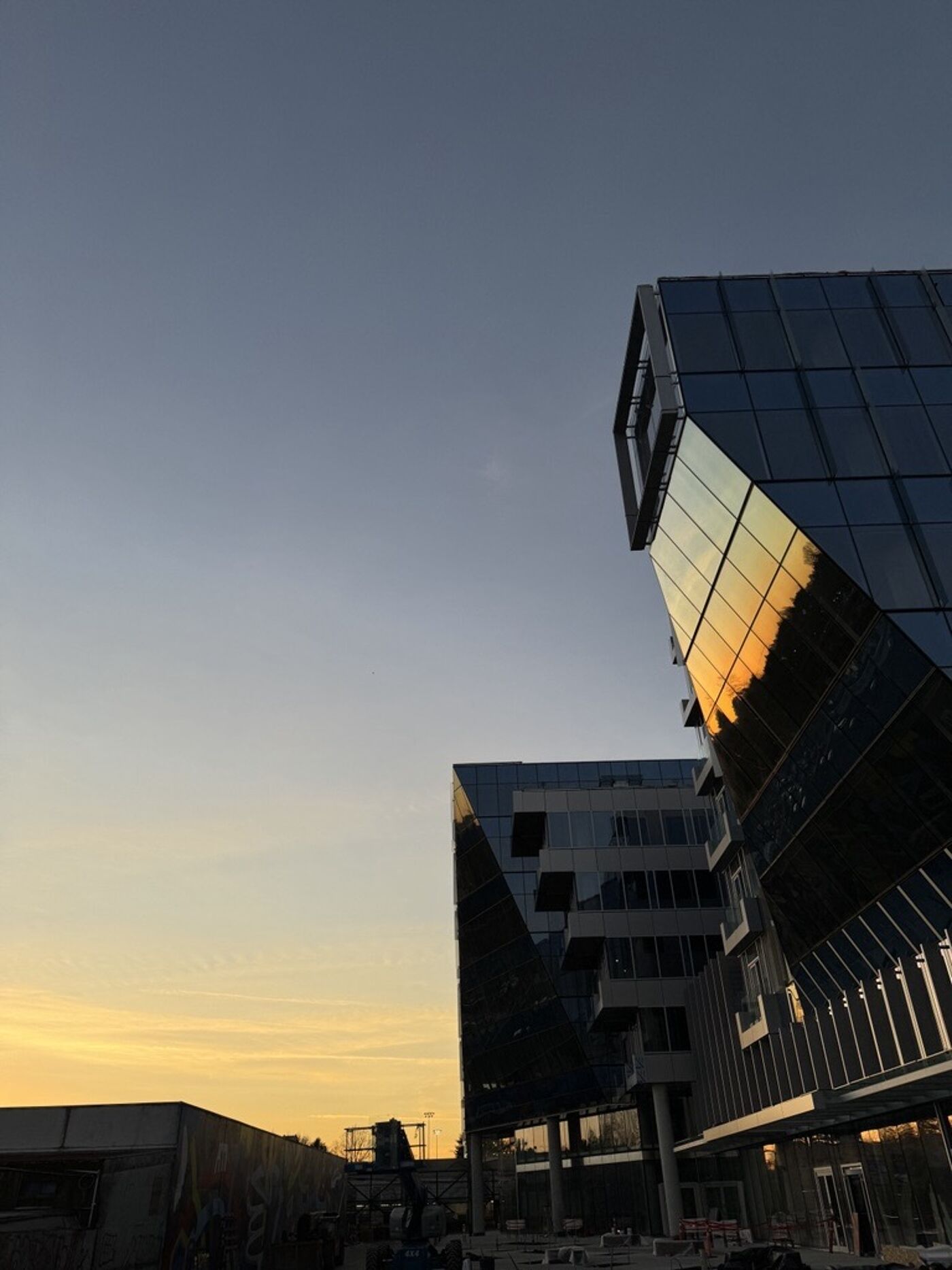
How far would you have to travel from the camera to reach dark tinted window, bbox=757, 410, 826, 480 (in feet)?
93.3

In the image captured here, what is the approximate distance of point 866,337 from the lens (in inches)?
1283

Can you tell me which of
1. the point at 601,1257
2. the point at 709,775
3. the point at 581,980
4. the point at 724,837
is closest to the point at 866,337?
the point at 709,775

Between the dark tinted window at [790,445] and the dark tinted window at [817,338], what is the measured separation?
3153 millimetres

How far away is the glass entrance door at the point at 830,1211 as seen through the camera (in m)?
33.5

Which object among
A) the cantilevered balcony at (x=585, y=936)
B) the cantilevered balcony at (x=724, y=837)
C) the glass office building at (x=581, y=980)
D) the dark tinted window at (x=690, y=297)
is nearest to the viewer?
the dark tinted window at (x=690, y=297)

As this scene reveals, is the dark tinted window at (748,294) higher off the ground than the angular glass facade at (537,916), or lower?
higher

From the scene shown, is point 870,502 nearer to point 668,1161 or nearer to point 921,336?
point 921,336

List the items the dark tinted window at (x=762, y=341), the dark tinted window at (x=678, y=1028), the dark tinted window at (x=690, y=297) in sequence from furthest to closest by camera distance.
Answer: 1. the dark tinted window at (x=678, y=1028)
2. the dark tinted window at (x=690, y=297)
3. the dark tinted window at (x=762, y=341)

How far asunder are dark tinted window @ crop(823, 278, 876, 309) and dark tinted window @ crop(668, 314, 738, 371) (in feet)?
13.7

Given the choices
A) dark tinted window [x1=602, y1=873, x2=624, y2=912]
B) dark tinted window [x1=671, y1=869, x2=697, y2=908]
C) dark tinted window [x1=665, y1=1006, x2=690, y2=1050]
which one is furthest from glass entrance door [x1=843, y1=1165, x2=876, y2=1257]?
dark tinted window [x1=602, y1=873, x2=624, y2=912]

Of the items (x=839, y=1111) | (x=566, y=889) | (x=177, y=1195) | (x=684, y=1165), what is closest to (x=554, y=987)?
(x=566, y=889)

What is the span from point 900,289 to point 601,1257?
4338cm

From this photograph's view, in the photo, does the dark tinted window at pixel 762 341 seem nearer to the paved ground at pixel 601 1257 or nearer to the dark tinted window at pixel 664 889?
the paved ground at pixel 601 1257

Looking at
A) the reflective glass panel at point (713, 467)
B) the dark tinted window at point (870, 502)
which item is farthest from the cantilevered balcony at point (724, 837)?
the dark tinted window at point (870, 502)
